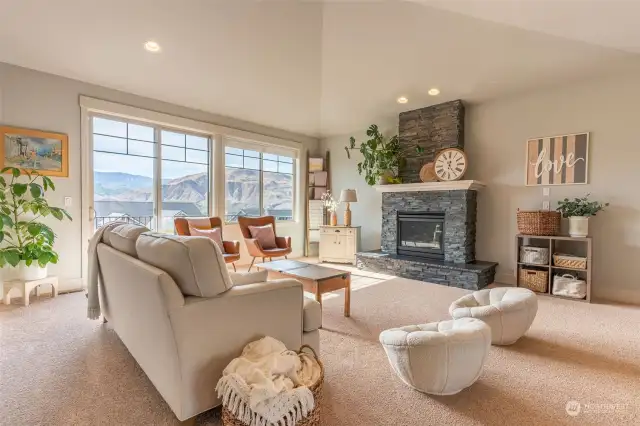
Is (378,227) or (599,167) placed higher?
(599,167)

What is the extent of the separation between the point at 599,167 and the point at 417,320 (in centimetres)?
295

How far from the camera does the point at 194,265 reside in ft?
4.85

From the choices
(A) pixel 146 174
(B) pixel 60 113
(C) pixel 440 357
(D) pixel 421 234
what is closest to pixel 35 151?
(B) pixel 60 113

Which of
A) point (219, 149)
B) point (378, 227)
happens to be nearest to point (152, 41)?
point (219, 149)

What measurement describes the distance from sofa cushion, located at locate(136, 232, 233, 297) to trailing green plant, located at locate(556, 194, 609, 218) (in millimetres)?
3983

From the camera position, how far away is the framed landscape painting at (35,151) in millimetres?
3428

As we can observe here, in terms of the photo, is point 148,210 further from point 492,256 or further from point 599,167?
point 599,167

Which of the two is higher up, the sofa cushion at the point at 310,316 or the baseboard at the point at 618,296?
the sofa cushion at the point at 310,316

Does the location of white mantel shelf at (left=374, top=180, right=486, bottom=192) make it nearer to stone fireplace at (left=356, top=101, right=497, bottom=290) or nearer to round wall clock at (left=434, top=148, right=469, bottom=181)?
stone fireplace at (left=356, top=101, right=497, bottom=290)

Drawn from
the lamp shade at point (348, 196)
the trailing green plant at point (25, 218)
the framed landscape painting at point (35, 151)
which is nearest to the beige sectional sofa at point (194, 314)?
the trailing green plant at point (25, 218)

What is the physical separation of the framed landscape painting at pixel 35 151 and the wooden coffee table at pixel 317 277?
2.72 metres

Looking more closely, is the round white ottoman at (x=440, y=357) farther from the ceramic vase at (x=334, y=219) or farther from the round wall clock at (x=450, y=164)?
the ceramic vase at (x=334, y=219)

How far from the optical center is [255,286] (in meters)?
1.69

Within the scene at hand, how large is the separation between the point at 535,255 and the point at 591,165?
124 centimetres
